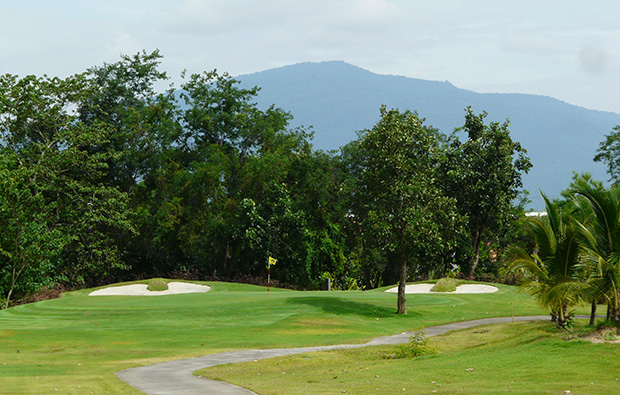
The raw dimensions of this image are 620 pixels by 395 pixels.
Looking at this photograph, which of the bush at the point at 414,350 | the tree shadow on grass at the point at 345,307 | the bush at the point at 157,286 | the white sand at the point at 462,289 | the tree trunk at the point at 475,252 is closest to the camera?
the bush at the point at 414,350

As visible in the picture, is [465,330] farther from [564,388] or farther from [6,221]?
[6,221]

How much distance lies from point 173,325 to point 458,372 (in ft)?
51.2

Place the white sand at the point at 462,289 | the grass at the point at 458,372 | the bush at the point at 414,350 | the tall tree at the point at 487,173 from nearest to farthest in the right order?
the grass at the point at 458,372 < the bush at the point at 414,350 < the white sand at the point at 462,289 < the tall tree at the point at 487,173

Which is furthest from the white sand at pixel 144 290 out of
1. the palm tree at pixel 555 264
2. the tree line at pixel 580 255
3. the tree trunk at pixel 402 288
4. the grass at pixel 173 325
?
the tree line at pixel 580 255

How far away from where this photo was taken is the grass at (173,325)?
17734 millimetres

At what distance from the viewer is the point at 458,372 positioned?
15172 millimetres

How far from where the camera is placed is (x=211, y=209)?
56.7 m

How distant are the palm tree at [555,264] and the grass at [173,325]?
7007 millimetres

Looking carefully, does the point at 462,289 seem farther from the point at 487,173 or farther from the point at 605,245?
the point at 605,245

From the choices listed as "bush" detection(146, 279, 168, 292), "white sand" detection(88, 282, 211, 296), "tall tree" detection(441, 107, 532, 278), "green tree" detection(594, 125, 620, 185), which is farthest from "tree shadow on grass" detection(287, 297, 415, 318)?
"green tree" detection(594, 125, 620, 185)

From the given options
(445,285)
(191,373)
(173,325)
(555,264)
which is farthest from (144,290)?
(555,264)

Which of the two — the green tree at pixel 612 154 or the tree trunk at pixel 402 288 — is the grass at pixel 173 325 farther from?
the green tree at pixel 612 154

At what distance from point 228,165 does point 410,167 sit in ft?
90.7

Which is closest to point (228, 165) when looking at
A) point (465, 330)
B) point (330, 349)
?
point (465, 330)
